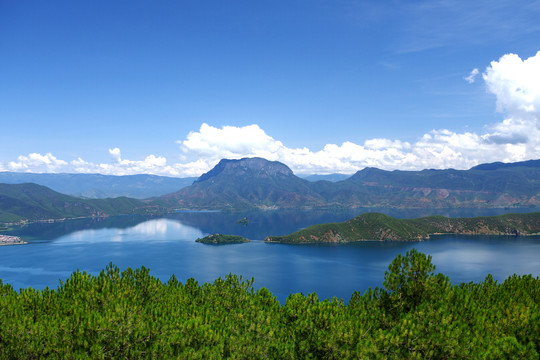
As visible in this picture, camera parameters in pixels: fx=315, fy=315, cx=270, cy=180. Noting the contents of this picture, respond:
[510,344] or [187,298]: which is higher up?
[510,344]

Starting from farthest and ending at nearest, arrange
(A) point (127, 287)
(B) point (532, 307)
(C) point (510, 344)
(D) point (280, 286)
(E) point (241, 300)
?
(D) point (280, 286)
(E) point (241, 300)
(A) point (127, 287)
(B) point (532, 307)
(C) point (510, 344)

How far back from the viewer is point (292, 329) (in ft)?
123

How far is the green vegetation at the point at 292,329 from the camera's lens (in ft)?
97.3

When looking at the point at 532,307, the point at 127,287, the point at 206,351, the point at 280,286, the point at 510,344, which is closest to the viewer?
the point at 510,344

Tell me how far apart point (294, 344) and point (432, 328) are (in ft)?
45.9

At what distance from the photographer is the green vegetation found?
29.7 m

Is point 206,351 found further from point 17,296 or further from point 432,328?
point 17,296

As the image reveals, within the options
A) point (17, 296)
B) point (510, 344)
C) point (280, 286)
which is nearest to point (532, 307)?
point (510, 344)

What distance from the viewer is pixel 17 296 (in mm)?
42156

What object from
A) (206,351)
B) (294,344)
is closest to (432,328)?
(294,344)

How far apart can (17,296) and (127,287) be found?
13.4 meters

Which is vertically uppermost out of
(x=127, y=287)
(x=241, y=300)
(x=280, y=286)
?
(x=127, y=287)

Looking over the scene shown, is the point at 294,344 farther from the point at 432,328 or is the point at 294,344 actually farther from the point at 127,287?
the point at 127,287

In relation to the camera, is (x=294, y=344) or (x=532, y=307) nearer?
(x=294, y=344)
